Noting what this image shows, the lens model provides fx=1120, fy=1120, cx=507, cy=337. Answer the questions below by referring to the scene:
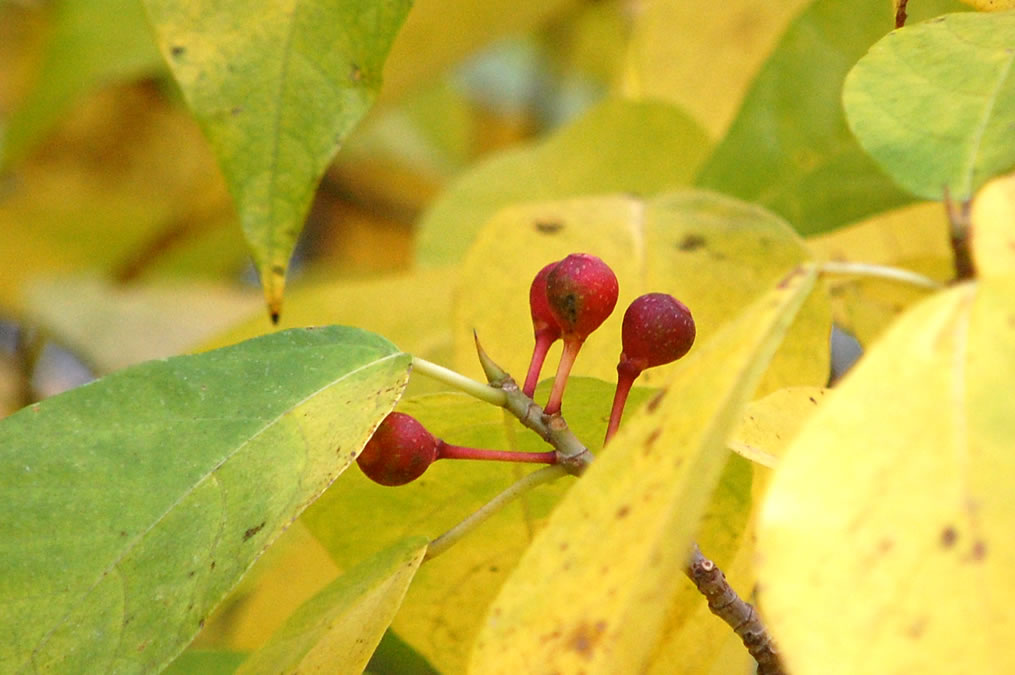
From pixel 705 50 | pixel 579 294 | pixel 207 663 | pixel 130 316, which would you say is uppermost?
pixel 579 294

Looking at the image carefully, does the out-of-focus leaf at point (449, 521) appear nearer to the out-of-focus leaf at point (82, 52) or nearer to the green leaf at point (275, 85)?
the green leaf at point (275, 85)

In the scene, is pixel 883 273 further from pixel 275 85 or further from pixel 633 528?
pixel 275 85

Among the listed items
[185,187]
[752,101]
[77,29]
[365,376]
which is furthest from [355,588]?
[185,187]

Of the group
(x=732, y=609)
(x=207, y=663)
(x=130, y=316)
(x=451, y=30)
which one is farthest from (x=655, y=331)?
(x=130, y=316)

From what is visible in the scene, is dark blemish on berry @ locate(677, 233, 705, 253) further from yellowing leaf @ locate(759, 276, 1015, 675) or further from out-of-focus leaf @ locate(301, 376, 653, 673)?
yellowing leaf @ locate(759, 276, 1015, 675)

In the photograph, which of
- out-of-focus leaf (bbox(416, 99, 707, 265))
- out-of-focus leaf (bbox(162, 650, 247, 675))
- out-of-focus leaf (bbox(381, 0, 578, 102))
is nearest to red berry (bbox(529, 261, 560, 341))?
out-of-focus leaf (bbox(162, 650, 247, 675))

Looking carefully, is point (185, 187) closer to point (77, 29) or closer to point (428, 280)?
Result: point (77, 29)
